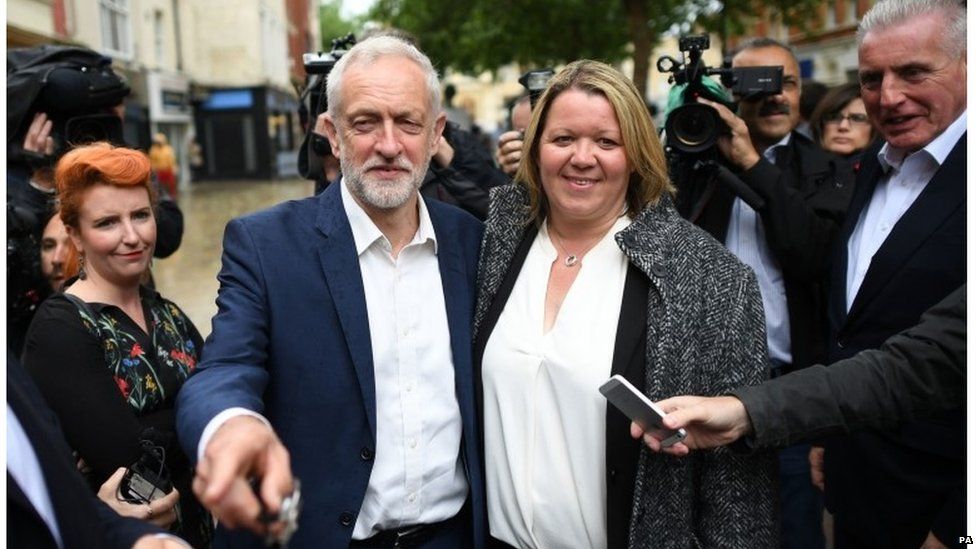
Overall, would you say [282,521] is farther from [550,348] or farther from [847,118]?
[847,118]

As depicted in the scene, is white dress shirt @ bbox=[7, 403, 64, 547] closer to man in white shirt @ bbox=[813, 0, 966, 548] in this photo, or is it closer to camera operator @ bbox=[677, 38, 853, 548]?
man in white shirt @ bbox=[813, 0, 966, 548]

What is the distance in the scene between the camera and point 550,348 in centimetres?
229

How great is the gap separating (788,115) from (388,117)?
6.31ft

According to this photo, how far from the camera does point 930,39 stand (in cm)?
236

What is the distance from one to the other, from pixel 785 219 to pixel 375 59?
1.44 meters

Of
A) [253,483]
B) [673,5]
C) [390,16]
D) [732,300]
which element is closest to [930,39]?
[732,300]

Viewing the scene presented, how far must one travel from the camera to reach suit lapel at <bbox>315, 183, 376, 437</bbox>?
2148 mm

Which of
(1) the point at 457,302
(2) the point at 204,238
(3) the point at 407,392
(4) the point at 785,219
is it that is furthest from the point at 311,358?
(2) the point at 204,238

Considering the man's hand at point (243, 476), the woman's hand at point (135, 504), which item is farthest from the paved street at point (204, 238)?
the man's hand at point (243, 476)

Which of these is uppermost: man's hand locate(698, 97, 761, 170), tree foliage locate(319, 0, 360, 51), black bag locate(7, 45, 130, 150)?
tree foliage locate(319, 0, 360, 51)

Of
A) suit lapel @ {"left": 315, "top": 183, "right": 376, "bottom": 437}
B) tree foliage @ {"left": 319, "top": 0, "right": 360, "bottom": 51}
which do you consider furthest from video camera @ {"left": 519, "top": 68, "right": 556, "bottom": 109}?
tree foliage @ {"left": 319, "top": 0, "right": 360, "bottom": 51}

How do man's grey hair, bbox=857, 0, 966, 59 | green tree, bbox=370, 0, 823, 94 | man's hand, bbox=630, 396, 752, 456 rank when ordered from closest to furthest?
1. man's hand, bbox=630, 396, 752, 456
2. man's grey hair, bbox=857, 0, 966, 59
3. green tree, bbox=370, 0, 823, 94

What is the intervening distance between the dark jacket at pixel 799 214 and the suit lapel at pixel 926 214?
0.59 metres

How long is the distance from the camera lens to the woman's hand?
6.09 ft
